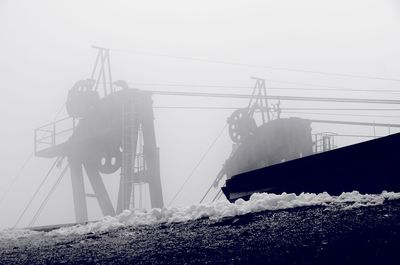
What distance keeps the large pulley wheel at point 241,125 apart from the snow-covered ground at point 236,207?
18177mm

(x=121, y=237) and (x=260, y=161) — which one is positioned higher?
(x=121, y=237)

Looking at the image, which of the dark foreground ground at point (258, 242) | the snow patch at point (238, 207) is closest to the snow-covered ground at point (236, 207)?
the snow patch at point (238, 207)

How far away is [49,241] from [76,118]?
14.4 meters

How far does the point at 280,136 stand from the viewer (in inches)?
942

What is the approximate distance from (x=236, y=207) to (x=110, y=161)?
14.5 meters

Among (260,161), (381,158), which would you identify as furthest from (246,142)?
(381,158)

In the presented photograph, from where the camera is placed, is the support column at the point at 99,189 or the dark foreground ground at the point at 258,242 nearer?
the dark foreground ground at the point at 258,242

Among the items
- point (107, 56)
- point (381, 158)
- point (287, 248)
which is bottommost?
point (287, 248)

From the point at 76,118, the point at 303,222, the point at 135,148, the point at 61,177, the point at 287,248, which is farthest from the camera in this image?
the point at 61,177

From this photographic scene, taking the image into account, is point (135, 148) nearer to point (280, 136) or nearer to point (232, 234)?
point (280, 136)

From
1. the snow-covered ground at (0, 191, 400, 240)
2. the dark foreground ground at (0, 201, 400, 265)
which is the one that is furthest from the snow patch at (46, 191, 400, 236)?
the dark foreground ground at (0, 201, 400, 265)

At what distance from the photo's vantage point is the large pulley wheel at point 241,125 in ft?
81.3

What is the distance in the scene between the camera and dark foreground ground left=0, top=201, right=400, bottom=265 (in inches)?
134

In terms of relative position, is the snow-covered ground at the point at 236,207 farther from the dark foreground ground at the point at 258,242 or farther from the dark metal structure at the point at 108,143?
the dark metal structure at the point at 108,143
